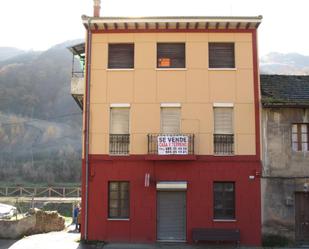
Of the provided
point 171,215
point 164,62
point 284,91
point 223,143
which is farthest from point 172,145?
point 284,91

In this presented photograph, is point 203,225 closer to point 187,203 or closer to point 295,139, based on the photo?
point 187,203

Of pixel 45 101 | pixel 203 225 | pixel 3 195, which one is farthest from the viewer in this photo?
pixel 45 101

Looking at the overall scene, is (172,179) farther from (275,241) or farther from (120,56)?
(120,56)

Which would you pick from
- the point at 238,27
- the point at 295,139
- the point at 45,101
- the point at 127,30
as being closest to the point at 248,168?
the point at 295,139

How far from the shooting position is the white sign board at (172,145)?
20.5 metres

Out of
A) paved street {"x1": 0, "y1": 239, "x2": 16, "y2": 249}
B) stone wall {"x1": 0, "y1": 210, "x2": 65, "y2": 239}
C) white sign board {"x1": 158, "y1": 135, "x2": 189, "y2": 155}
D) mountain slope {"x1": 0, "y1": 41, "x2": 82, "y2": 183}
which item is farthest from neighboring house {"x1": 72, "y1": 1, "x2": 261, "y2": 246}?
mountain slope {"x1": 0, "y1": 41, "x2": 82, "y2": 183}

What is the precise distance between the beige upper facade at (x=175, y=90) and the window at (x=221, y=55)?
9.4 inches

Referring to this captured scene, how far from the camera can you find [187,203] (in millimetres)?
20797

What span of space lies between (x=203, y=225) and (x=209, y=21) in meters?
8.82

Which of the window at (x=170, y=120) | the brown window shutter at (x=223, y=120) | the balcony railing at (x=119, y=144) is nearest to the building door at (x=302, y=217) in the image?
the brown window shutter at (x=223, y=120)

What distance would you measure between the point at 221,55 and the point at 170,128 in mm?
4020

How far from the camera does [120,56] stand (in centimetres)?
2188

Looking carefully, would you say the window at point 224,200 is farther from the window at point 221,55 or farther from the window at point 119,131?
the window at point 221,55

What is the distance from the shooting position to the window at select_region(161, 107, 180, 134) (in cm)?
2130
